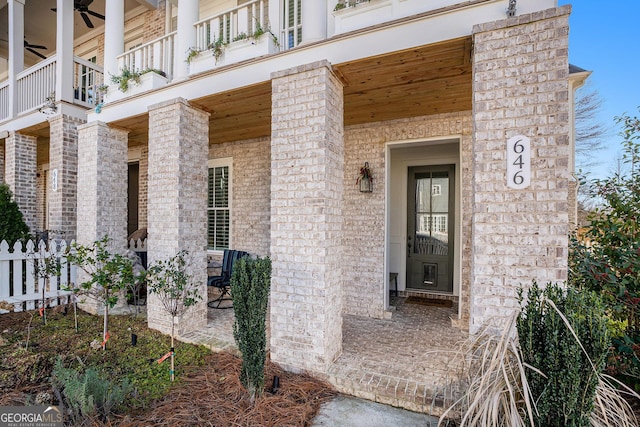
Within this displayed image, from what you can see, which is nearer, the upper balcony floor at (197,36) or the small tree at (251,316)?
the small tree at (251,316)

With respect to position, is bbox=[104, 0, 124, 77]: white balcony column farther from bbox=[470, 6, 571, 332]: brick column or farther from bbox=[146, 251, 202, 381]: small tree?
bbox=[470, 6, 571, 332]: brick column

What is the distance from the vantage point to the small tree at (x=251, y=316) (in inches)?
100.0

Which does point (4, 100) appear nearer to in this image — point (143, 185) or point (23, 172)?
point (23, 172)

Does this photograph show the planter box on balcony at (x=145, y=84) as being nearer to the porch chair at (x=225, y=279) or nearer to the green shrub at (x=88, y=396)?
the porch chair at (x=225, y=279)

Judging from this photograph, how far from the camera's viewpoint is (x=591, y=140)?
405 inches

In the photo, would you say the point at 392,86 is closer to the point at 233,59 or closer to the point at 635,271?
the point at 233,59

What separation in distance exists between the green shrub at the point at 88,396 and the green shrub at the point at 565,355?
2.89 metres

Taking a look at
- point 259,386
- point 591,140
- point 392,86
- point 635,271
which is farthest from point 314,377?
point 591,140

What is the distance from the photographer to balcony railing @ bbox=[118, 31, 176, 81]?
4.67 m

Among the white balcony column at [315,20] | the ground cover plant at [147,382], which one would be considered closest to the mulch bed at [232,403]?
the ground cover plant at [147,382]

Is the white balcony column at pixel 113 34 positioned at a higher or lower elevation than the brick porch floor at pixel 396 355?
higher

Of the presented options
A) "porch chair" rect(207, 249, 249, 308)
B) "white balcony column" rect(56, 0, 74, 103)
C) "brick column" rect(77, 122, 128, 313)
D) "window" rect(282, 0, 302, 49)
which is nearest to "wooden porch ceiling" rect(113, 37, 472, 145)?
"brick column" rect(77, 122, 128, 313)

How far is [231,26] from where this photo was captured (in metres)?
3.87

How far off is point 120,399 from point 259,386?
1.09 meters
